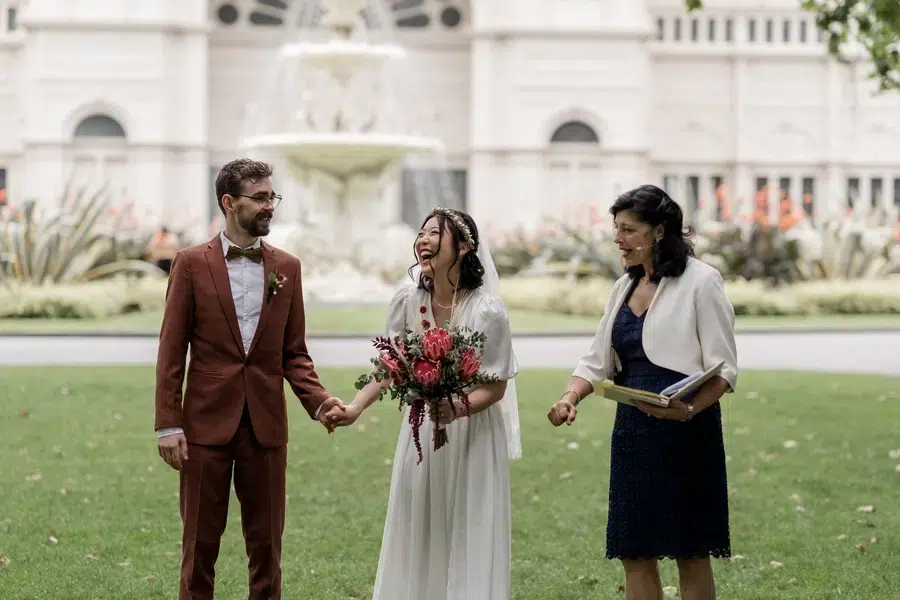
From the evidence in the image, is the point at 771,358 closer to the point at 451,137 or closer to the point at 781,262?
the point at 781,262

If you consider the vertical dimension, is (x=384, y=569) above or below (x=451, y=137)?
below

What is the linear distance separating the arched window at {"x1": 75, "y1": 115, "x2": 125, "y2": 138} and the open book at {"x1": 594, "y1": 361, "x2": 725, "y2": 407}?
40925 millimetres

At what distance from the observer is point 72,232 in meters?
25.3

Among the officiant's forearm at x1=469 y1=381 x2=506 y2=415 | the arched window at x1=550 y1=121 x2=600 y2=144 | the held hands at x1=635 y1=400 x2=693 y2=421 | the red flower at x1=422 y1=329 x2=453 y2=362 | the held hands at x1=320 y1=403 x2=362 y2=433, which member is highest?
the arched window at x1=550 y1=121 x2=600 y2=144

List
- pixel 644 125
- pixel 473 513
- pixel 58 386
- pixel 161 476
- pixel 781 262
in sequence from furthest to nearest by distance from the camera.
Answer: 1. pixel 644 125
2. pixel 781 262
3. pixel 58 386
4. pixel 161 476
5. pixel 473 513

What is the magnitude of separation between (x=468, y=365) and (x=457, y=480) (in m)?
0.51

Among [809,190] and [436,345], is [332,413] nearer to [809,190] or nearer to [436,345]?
[436,345]

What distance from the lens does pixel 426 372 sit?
18.2 ft

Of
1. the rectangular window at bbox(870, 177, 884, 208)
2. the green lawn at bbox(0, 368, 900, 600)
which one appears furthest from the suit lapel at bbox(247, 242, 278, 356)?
the rectangular window at bbox(870, 177, 884, 208)

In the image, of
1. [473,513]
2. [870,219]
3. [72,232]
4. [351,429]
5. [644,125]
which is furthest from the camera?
[644,125]

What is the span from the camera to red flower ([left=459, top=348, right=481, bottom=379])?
562 cm

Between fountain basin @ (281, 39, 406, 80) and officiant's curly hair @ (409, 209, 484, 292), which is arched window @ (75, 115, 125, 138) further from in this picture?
officiant's curly hair @ (409, 209, 484, 292)

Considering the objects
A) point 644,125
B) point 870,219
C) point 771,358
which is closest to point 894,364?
point 771,358

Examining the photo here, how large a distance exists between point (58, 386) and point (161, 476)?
5.08 m
